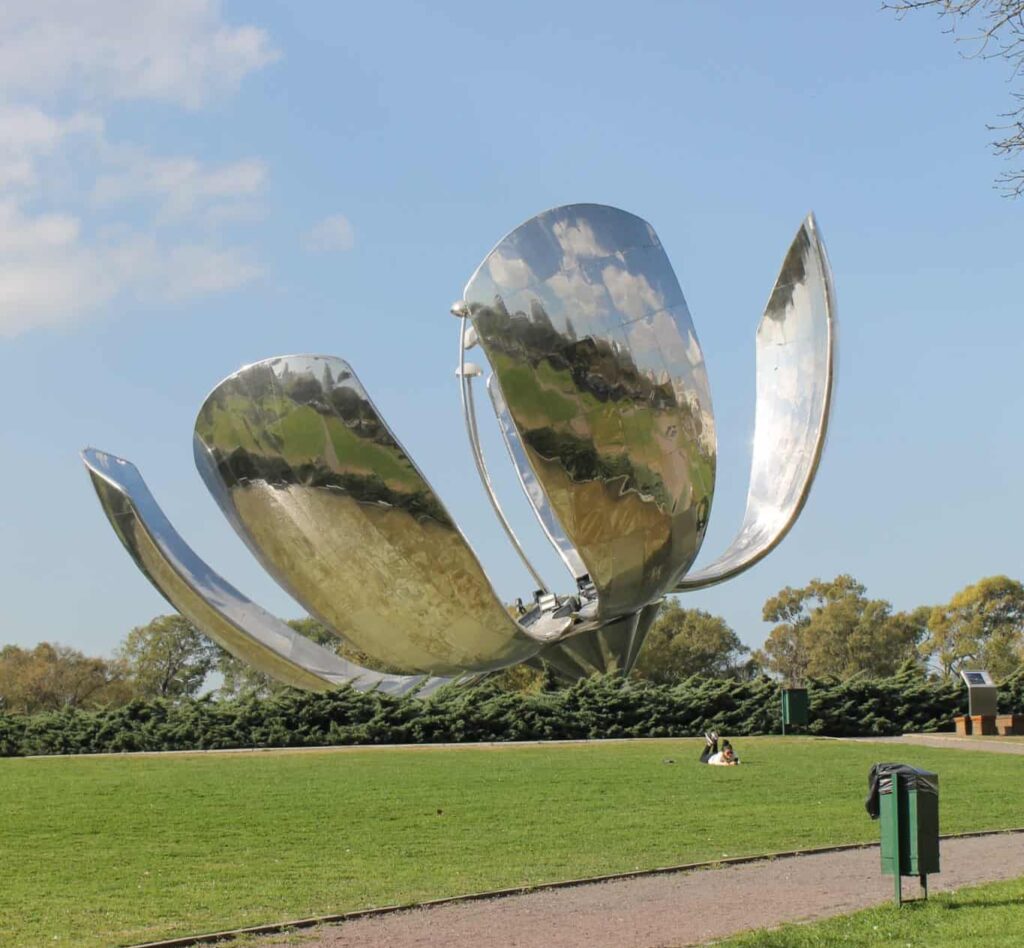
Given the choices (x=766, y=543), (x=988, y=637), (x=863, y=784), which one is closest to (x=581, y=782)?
(x=863, y=784)

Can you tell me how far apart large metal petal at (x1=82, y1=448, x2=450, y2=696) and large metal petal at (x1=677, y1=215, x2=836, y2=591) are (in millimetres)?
4885

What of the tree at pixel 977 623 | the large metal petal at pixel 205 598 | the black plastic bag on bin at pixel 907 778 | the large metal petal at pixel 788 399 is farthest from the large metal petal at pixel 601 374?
the tree at pixel 977 623

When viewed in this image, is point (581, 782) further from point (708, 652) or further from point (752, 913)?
point (708, 652)

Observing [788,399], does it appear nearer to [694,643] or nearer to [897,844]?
[897,844]

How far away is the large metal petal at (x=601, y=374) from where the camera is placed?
575 inches

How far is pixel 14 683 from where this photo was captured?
A: 158ft

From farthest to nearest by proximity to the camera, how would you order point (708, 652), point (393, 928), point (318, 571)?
point (708, 652)
point (318, 571)
point (393, 928)

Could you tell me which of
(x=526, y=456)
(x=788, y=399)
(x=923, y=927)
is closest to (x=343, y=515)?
(x=526, y=456)

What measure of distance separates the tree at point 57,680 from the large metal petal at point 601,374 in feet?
114

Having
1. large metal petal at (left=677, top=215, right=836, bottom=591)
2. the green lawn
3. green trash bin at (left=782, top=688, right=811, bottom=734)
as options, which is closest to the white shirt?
green trash bin at (left=782, top=688, right=811, bottom=734)

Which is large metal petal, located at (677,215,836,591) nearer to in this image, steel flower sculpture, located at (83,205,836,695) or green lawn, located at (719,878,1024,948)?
steel flower sculpture, located at (83,205,836,695)

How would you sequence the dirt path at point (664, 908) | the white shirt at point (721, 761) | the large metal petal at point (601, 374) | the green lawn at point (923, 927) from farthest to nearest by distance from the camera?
the large metal petal at point (601, 374) < the white shirt at point (721, 761) < the dirt path at point (664, 908) < the green lawn at point (923, 927)

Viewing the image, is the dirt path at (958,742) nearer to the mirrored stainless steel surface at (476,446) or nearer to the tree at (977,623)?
the mirrored stainless steel surface at (476,446)

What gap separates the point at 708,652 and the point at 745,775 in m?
40.3
